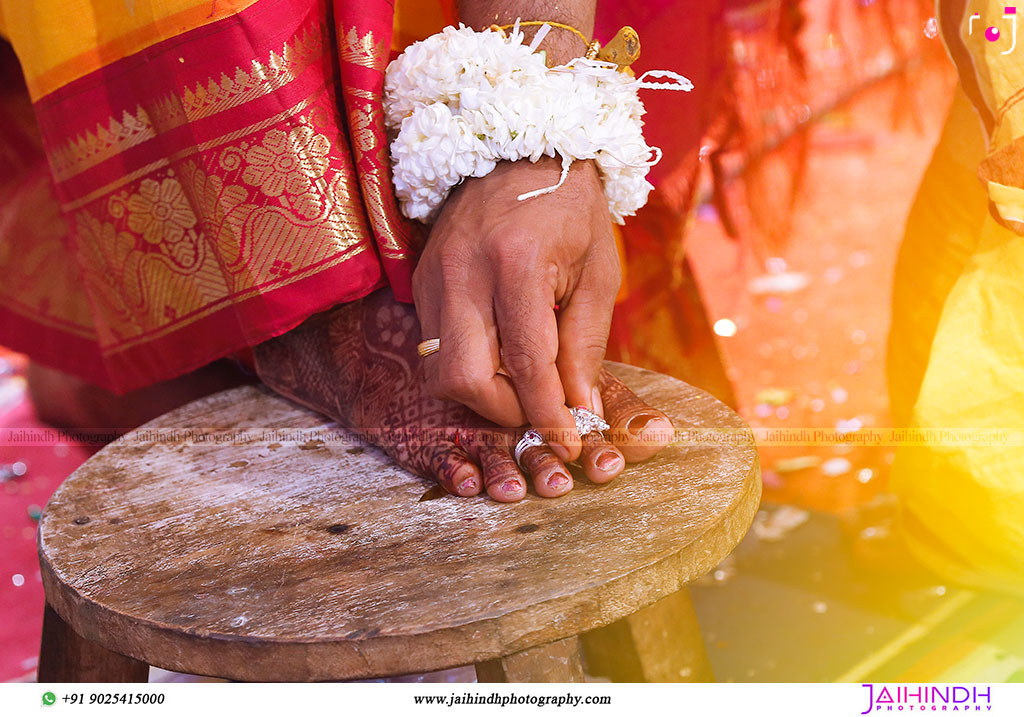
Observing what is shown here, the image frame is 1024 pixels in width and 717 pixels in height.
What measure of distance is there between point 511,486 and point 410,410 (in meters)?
0.10

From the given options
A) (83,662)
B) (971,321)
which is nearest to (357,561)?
(83,662)

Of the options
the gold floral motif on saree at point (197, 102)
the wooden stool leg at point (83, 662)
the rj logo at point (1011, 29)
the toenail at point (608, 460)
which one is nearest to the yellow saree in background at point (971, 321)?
the rj logo at point (1011, 29)

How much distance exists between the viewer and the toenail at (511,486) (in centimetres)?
47

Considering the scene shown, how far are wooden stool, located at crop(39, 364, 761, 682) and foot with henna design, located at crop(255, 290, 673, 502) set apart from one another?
1 centimetres

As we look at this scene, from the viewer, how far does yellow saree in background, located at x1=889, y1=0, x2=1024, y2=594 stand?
620 millimetres

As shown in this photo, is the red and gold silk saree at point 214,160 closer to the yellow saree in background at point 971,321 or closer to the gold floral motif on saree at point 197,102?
the gold floral motif on saree at point 197,102

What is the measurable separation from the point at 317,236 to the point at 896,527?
2.16 feet

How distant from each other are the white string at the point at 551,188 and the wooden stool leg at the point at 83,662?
36cm

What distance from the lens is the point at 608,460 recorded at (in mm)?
473

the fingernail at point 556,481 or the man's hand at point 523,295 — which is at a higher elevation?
the man's hand at point 523,295

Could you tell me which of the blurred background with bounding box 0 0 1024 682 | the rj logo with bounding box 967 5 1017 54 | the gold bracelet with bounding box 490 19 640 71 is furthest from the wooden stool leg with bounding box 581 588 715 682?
the rj logo with bounding box 967 5 1017 54

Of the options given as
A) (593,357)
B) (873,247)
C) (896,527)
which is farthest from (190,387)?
(873,247)

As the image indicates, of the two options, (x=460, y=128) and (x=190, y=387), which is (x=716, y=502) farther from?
(x=190, y=387)

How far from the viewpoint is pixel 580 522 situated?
0.44 metres
